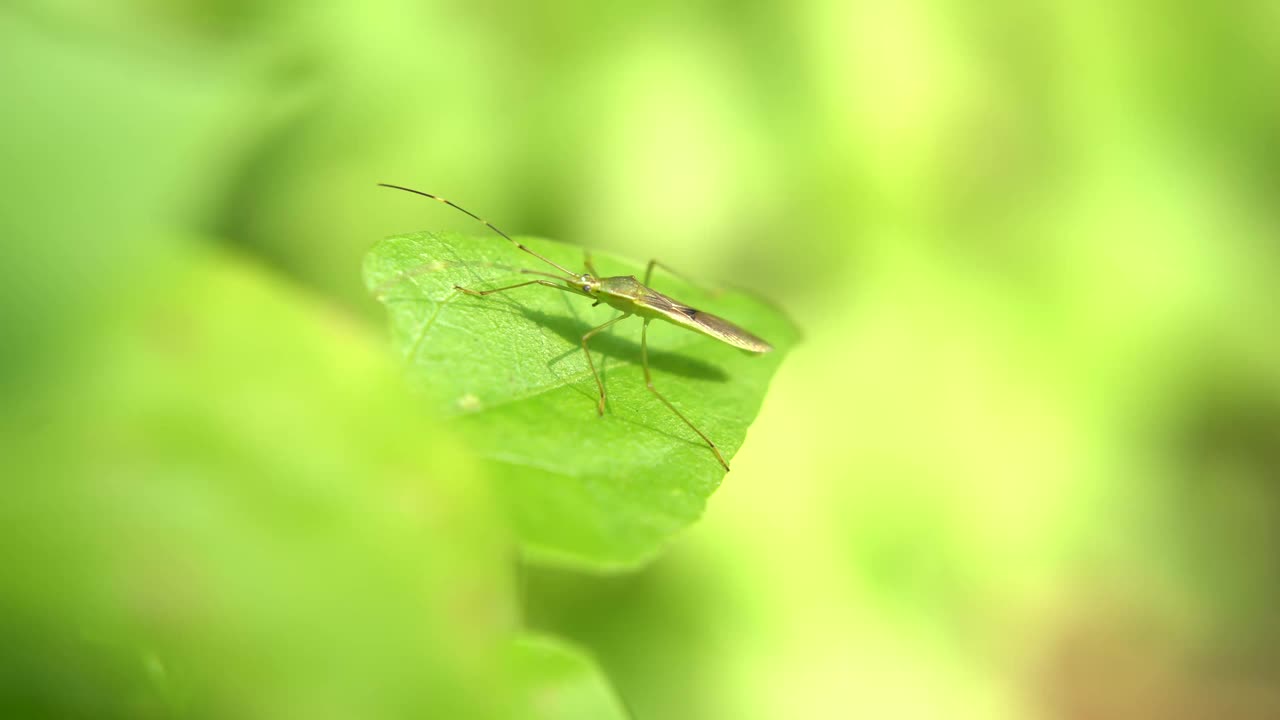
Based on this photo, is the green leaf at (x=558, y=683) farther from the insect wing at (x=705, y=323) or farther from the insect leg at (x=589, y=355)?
the insect wing at (x=705, y=323)

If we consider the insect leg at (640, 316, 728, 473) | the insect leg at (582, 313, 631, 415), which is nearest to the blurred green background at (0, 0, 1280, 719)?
the insect leg at (582, 313, 631, 415)

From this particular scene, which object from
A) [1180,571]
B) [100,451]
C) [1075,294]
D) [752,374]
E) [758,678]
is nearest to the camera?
[100,451]

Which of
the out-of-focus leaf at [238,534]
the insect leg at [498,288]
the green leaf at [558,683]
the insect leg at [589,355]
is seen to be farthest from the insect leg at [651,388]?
the out-of-focus leaf at [238,534]

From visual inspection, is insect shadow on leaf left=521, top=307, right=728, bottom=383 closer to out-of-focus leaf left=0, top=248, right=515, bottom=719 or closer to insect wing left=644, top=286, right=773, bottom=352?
insect wing left=644, top=286, right=773, bottom=352

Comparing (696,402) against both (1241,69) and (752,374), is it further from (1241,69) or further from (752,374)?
(1241,69)

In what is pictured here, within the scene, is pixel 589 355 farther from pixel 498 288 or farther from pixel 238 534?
pixel 238 534

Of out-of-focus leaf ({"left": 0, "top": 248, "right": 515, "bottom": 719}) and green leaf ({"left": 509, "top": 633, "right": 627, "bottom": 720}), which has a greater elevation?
out-of-focus leaf ({"left": 0, "top": 248, "right": 515, "bottom": 719})

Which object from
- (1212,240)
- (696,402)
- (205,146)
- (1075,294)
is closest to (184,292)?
(205,146)
